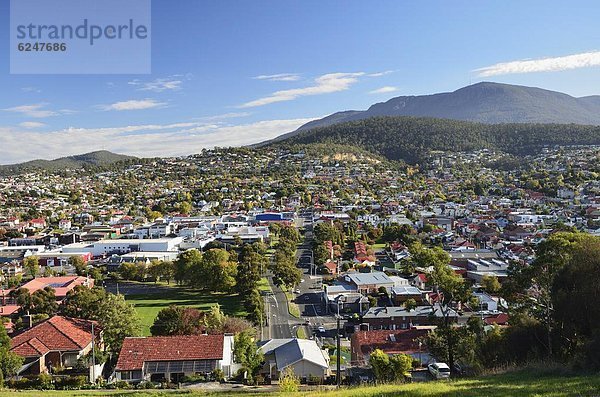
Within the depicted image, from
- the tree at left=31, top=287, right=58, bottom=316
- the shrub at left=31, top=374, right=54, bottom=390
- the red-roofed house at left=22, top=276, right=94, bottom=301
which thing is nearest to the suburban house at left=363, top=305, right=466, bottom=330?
the shrub at left=31, top=374, right=54, bottom=390

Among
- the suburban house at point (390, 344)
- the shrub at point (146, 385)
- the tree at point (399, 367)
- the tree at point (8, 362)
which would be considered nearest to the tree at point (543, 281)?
the tree at point (399, 367)

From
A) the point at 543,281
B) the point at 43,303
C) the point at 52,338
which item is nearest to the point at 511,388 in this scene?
the point at 543,281

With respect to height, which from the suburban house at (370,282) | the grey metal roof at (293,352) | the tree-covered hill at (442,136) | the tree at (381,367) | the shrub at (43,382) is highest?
the tree-covered hill at (442,136)

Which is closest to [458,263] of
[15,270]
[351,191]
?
[15,270]

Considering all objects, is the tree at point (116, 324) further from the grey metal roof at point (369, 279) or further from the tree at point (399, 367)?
the grey metal roof at point (369, 279)

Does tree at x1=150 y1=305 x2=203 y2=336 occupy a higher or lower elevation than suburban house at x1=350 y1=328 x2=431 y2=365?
higher

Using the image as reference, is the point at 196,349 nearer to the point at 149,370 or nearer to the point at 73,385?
the point at 149,370

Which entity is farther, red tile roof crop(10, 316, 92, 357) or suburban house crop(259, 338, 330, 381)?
red tile roof crop(10, 316, 92, 357)

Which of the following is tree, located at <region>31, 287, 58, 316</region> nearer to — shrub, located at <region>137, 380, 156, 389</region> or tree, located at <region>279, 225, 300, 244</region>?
shrub, located at <region>137, 380, 156, 389</region>
